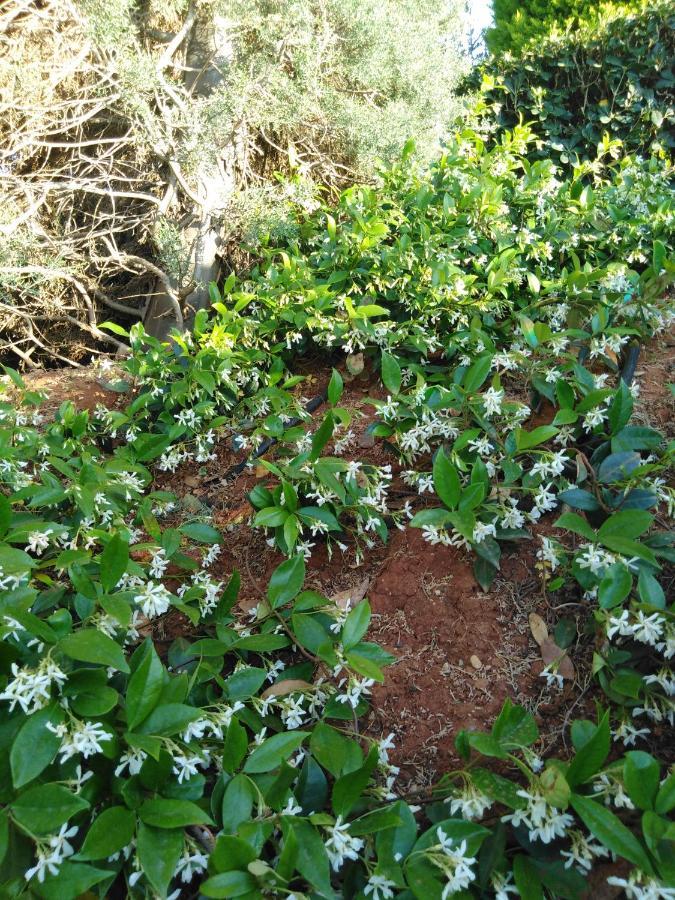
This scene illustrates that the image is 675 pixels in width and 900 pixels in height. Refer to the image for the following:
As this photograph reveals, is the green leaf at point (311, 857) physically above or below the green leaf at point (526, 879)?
above

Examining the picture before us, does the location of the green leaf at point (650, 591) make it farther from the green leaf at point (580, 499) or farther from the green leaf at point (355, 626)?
the green leaf at point (355, 626)

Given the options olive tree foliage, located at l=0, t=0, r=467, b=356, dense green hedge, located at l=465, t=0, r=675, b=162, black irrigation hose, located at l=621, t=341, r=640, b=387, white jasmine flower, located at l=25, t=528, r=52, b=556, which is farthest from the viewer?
dense green hedge, located at l=465, t=0, r=675, b=162

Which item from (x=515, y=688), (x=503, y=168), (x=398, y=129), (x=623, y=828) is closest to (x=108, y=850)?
(x=623, y=828)

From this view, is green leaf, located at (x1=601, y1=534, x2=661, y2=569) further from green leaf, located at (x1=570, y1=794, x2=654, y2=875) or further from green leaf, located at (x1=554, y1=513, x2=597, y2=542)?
green leaf, located at (x1=570, y1=794, x2=654, y2=875)

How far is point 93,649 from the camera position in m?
1.25

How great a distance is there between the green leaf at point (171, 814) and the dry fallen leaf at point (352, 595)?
0.84m

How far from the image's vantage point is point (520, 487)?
1.94 metres

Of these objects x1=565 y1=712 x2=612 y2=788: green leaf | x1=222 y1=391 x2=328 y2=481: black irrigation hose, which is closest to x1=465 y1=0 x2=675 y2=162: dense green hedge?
x1=222 y1=391 x2=328 y2=481: black irrigation hose

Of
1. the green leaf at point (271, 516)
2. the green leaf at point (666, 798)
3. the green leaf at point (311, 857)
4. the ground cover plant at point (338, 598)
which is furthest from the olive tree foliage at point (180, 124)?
the green leaf at point (666, 798)

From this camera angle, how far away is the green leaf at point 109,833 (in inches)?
43.9

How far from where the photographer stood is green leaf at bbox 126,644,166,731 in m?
1.26

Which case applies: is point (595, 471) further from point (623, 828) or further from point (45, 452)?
point (45, 452)

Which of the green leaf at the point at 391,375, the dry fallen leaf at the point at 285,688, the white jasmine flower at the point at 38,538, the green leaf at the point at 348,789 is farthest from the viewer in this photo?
the green leaf at the point at 391,375

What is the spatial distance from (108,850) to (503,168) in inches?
149
